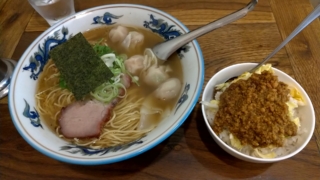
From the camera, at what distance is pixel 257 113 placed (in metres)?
0.86

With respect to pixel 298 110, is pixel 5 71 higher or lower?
higher

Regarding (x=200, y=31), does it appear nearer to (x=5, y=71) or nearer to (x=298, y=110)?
(x=298, y=110)

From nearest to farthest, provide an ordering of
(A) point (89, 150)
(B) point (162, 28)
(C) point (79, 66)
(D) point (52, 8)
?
(A) point (89, 150), (C) point (79, 66), (B) point (162, 28), (D) point (52, 8)

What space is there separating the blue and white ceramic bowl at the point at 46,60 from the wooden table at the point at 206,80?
132 millimetres

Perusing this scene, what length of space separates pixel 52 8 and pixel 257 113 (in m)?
1.09

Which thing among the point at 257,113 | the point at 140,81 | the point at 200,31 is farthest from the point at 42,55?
the point at 257,113

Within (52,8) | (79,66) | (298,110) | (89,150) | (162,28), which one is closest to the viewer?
(89,150)

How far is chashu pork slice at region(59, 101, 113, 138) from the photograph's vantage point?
95cm

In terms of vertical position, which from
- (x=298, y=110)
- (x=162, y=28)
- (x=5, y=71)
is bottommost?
(x=298, y=110)

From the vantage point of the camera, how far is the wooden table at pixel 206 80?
904mm

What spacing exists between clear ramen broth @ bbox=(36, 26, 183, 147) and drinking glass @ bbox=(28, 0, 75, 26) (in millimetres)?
217

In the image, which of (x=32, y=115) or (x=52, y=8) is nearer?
(x=32, y=115)

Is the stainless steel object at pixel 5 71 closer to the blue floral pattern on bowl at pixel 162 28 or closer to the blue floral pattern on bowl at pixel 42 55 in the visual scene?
the blue floral pattern on bowl at pixel 42 55

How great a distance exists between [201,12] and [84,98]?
0.78 m
